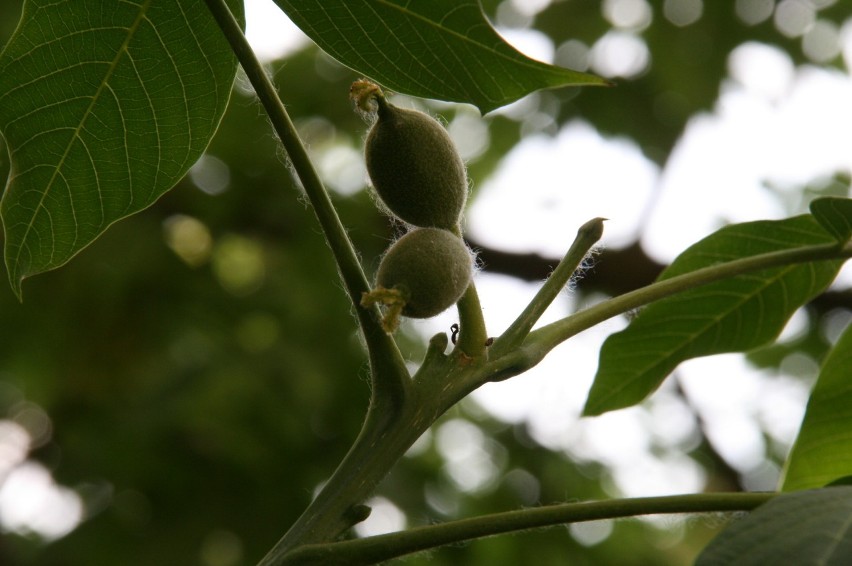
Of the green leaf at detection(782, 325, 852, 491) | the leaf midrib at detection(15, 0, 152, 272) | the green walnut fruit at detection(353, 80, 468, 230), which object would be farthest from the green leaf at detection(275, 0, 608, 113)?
the green leaf at detection(782, 325, 852, 491)

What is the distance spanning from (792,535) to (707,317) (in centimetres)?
80

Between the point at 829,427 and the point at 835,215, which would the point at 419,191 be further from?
the point at 829,427

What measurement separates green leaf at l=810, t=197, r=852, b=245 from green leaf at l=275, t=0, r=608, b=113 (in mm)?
514

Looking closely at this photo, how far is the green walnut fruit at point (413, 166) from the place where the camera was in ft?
4.50

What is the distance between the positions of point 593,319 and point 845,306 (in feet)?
11.3

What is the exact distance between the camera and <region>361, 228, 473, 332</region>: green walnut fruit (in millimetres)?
1225

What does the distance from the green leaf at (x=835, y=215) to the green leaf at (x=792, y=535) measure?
1.77 ft

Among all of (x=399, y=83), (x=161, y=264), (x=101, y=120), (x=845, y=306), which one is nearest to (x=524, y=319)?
(x=399, y=83)

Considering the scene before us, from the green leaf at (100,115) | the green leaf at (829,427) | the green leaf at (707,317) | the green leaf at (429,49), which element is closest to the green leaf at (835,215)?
the green leaf at (707,317)

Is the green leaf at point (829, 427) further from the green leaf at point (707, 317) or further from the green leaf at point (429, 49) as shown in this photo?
the green leaf at point (429, 49)

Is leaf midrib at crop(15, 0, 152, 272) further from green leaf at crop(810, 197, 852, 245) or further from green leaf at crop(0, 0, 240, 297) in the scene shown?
green leaf at crop(810, 197, 852, 245)

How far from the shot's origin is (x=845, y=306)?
4293 millimetres

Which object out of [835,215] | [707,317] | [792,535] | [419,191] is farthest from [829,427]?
[419,191]

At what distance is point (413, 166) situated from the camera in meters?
1.37
